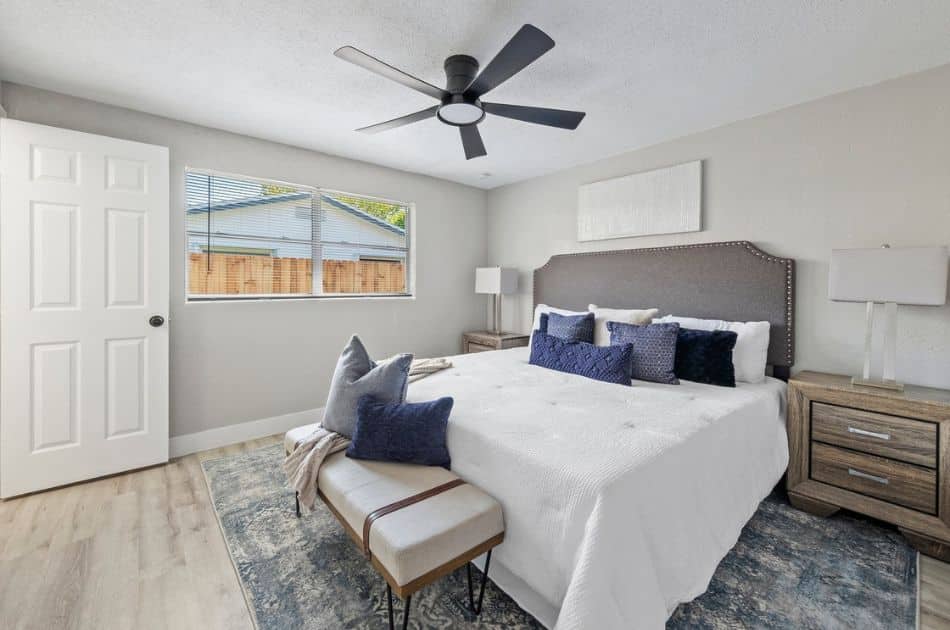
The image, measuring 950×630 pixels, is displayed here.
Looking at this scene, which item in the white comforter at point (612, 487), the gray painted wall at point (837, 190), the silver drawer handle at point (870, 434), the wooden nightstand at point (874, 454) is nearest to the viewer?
the white comforter at point (612, 487)

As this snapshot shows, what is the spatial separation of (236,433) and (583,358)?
2784 mm

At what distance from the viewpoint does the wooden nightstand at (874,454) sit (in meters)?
1.92

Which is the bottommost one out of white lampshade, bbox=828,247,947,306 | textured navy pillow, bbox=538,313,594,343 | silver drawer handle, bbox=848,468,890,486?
silver drawer handle, bbox=848,468,890,486

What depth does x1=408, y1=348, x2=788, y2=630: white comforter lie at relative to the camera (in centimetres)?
121

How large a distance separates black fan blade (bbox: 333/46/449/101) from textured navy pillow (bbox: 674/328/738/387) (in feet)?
6.80

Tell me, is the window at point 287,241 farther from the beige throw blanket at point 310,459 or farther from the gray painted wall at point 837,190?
the gray painted wall at point 837,190

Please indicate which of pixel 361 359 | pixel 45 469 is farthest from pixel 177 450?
pixel 361 359

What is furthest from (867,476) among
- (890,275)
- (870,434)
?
(890,275)

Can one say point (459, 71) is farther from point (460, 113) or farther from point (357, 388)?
point (357, 388)

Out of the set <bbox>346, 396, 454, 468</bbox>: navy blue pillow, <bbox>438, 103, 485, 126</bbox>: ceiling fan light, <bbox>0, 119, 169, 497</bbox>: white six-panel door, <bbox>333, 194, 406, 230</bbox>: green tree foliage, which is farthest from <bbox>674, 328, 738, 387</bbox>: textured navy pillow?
<bbox>0, 119, 169, 497</bbox>: white six-panel door

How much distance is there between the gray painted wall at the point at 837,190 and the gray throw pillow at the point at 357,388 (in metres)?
2.52

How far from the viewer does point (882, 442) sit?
205 cm

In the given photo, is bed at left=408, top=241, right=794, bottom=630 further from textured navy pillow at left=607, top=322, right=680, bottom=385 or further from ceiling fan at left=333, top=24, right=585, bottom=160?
ceiling fan at left=333, top=24, right=585, bottom=160

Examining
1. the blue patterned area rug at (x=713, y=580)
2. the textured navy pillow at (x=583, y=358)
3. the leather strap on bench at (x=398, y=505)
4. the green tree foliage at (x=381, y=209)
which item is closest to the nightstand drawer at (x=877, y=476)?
the blue patterned area rug at (x=713, y=580)
